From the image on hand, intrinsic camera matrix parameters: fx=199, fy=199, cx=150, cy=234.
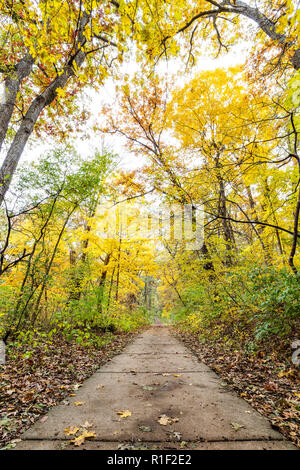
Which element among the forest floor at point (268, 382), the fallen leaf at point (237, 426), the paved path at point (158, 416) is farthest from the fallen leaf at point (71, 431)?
the forest floor at point (268, 382)

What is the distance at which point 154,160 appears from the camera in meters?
9.54

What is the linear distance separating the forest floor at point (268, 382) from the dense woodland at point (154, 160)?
6 cm

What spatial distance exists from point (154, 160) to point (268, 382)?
8.90m

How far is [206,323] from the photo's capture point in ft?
24.0

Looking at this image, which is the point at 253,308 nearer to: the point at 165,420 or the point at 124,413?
the point at 165,420

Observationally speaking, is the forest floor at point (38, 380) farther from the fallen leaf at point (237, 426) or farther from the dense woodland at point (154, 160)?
the fallen leaf at point (237, 426)

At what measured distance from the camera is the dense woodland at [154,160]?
10.7ft

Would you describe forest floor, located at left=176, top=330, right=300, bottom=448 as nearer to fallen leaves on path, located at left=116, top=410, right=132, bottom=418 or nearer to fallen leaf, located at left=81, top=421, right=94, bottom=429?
fallen leaves on path, located at left=116, top=410, right=132, bottom=418

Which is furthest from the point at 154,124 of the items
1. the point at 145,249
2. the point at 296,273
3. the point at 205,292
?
the point at 296,273

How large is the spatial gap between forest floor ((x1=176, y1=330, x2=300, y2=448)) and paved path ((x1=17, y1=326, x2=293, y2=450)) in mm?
134

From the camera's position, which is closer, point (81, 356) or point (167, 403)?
point (167, 403)

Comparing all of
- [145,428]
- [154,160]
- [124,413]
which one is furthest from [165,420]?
[154,160]

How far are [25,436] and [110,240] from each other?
576 centimetres

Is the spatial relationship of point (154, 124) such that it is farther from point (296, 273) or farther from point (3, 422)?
point (3, 422)
